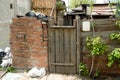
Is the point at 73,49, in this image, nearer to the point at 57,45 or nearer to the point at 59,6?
the point at 57,45

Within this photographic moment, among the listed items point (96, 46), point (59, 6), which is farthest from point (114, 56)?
point (59, 6)

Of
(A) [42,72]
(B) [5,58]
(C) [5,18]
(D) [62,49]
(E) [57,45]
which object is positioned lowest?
(A) [42,72]

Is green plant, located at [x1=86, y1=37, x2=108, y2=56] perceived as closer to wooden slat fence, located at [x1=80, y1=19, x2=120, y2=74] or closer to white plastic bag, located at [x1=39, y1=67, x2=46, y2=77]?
wooden slat fence, located at [x1=80, y1=19, x2=120, y2=74]

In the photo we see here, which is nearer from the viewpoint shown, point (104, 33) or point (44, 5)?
point (104, 33)

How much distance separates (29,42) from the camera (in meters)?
7.79

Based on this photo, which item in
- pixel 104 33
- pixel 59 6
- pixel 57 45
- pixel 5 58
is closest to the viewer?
pixel 104 33

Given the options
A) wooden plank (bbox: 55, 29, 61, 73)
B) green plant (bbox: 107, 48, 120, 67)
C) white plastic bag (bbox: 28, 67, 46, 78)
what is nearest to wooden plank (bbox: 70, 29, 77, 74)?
wooden plank (bbox: 55, 29, 61, 73)

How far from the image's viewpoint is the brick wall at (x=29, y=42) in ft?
25.3

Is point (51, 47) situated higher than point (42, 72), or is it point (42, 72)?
point (51, 47)

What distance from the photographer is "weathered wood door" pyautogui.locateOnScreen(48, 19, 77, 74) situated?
7.59 m

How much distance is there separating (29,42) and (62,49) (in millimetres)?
1015

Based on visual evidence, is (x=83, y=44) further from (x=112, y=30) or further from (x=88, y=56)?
(x=112, y=30)

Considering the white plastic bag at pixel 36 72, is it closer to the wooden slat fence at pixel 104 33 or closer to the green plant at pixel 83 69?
the green plant at pixel 83 69

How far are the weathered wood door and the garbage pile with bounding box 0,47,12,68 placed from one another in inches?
62.1
